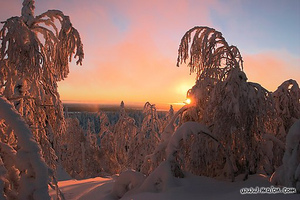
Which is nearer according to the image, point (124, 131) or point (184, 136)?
point (184, 136)

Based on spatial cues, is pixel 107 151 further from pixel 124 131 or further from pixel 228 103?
pixel 228 103

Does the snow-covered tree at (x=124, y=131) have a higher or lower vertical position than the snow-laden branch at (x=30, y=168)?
lower

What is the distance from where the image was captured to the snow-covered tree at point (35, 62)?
3898 millimetres

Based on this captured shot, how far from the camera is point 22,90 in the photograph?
4.55 m

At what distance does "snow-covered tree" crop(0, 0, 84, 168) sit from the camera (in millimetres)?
3898

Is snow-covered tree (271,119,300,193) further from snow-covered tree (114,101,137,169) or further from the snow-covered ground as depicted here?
snow-covered tree (114,101,137,169)

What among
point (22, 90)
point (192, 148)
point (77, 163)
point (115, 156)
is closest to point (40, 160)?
point (22, 90)

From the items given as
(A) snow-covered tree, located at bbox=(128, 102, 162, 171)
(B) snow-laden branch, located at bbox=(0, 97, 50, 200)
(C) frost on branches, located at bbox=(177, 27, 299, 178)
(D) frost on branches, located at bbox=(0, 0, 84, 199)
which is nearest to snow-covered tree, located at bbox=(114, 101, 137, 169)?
(A) snow-covered tree, located at bbox=(128, 102, 162, 171)

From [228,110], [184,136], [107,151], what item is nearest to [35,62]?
[184,136]

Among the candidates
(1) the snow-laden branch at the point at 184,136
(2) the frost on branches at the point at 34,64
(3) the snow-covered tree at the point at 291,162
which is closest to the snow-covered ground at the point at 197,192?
(3) the snow-covered tree at the point at 291,162

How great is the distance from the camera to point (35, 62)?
402 centimetres

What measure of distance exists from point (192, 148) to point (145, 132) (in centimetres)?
1046

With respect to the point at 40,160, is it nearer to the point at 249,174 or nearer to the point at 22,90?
the point at 22,90

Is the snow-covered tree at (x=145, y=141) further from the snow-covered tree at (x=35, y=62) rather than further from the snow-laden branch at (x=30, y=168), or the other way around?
the snow-laden branch at (x=30, y=168)
